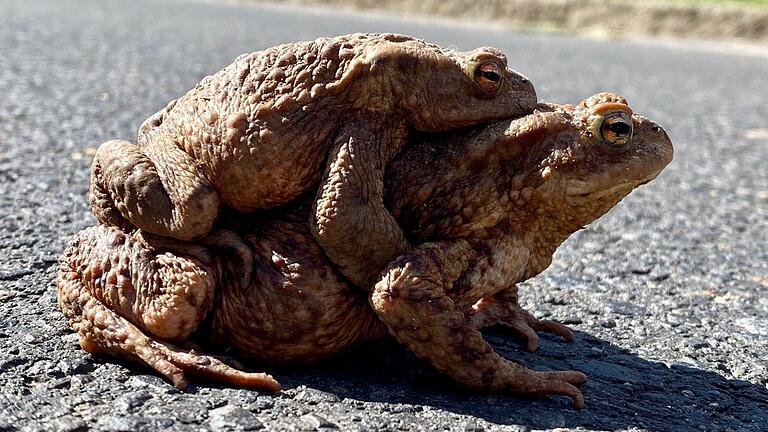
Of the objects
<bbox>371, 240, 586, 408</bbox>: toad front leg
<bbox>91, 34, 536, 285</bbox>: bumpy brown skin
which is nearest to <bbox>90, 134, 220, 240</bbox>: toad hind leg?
<bbox>91, 34, 536, 285</bbox>: bumpy brown skin

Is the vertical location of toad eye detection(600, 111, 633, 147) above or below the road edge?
below

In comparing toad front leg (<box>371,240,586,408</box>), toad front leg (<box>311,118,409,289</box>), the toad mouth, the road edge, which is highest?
the road edge

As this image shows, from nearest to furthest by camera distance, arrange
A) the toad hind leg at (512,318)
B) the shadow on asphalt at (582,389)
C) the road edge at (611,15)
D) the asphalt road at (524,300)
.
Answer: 1. the asphalt road at (524,300)
2. the shadow on asphalt at (582,389)
3. the toad hind leg at (512,318)
4. the road edge at (611,15)

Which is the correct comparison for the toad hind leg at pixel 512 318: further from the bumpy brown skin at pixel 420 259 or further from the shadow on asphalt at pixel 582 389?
the bumpy brown skin at pixel 420 259

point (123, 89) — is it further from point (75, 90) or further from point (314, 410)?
point (314, 410)

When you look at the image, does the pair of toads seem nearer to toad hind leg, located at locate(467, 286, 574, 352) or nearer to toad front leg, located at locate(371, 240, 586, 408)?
toad front leg, located at locate(371, 240, 586, 408)

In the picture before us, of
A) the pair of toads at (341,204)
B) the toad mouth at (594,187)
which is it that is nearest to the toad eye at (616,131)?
the pair of toads at (341,204)
